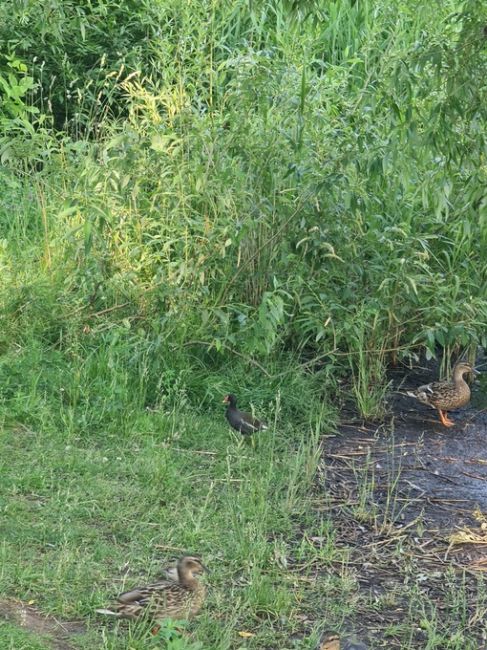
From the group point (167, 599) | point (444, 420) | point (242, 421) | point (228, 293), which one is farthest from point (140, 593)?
point (444, 420)

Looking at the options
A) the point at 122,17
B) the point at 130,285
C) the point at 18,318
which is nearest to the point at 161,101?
the point at 130,285

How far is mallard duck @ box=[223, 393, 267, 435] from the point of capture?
774 cm

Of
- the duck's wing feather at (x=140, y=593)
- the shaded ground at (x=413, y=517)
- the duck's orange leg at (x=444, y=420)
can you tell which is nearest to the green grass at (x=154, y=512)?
the duck's wing feather at (x=140, y=593)

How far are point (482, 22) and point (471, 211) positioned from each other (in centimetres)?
109

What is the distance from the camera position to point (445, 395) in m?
8.58

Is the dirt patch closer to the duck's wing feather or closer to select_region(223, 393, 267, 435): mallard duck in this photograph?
the duck's wing feather

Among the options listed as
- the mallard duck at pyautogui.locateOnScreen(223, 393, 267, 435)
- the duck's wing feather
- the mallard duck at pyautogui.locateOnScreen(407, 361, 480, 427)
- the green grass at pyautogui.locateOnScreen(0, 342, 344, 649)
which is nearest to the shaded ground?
the mallard duck at pyautogui.locateOnScreen(407, 361, 480, 427)

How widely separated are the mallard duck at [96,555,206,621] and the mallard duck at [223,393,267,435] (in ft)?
7.30

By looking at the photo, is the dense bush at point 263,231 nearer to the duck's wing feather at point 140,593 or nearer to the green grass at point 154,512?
the green grass at point 154,512

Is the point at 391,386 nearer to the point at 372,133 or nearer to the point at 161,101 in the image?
the point at 372,133

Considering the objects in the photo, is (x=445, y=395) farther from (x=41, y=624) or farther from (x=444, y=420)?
(x=41, y=624)

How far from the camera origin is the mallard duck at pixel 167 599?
5.36 meters

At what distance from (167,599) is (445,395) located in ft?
12.2

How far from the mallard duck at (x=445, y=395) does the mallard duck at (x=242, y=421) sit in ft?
4.54
